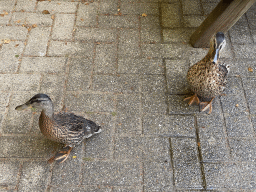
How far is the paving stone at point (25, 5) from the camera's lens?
403 centimetres

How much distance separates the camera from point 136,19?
400cm

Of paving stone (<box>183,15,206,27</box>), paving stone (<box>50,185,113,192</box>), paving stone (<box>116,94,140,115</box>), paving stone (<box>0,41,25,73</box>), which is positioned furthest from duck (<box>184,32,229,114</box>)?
paving stone (<box>0,41,25,73</box>)

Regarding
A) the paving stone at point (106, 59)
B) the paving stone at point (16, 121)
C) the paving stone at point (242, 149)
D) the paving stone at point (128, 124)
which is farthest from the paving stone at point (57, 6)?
the paving stone at point (242, 149)

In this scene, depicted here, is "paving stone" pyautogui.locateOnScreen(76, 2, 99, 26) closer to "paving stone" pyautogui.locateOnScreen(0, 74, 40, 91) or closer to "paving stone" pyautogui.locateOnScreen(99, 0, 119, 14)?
"paving stone" pyautogui.locateOnScreen(99, 0, 119, 14)

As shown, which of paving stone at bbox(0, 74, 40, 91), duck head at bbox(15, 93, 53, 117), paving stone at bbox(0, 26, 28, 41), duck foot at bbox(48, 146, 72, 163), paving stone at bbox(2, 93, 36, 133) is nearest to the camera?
duck head at bbox(15, 93, 53, 117)

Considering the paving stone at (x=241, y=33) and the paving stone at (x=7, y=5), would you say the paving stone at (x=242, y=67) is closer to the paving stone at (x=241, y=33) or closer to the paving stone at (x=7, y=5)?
the paving stone at (x=241, y=33)

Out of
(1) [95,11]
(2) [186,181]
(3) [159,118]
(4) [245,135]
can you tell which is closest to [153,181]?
(2) [186,181]

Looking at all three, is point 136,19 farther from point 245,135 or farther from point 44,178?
point 44,178

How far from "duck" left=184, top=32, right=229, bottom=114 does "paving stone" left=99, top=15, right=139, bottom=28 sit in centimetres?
157

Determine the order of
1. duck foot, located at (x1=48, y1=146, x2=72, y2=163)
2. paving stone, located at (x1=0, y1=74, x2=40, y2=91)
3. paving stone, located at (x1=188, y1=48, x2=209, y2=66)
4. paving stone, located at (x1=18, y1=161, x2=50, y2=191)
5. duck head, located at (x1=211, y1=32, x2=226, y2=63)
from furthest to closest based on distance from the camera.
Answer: paving stone, located at (x1=188, y1=48, x2=209, y2=66), paving stone, located at (x1=0, y1=74, x2=40, y2=91), duck foot, located at (x1=48, y1=146, x2=72, y2=163), paving stone, located at (x1=18, y1=161, x2=50, y2=191), duck head, located at (x1=211, y1=32, x2=226, y2=63)

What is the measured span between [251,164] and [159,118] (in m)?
1.16

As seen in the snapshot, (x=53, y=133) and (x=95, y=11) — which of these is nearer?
(x=53, y=133)

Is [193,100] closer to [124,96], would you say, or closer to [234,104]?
[234,104]

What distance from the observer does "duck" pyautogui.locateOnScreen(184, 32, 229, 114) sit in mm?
2488
